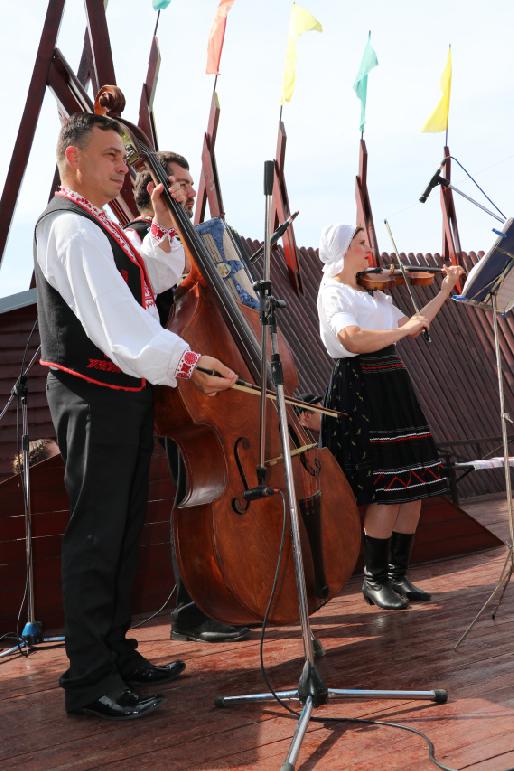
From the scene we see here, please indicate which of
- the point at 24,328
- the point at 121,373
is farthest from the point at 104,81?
the point at 121,373

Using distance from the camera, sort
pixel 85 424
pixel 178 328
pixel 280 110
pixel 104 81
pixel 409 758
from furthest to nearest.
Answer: pixel 280 110 → pixel 104 81 → pixel 178 328 → pixel 85 424 → pixel 409 758

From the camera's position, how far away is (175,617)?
9.96ft

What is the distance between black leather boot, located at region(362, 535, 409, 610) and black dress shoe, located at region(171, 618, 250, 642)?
58cm

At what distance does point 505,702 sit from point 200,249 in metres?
1.51

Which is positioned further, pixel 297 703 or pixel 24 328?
pixel 24 328

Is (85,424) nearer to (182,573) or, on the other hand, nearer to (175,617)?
(182,573)

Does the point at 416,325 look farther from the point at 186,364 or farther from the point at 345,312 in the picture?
the point at 186,364

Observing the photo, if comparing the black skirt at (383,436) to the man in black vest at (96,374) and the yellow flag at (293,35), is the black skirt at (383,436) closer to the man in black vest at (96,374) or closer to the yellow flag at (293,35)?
the man in black vest at (96,374)

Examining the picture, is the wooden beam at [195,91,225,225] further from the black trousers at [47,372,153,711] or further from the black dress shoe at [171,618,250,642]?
the black trousers at [47,372,153,711]

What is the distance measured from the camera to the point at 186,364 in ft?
6.95

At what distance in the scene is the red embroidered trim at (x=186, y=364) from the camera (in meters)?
2.11

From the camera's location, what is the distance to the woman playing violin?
3211 millimetres

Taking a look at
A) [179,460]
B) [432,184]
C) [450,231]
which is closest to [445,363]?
[450,231]

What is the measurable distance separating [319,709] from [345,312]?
1546mm
